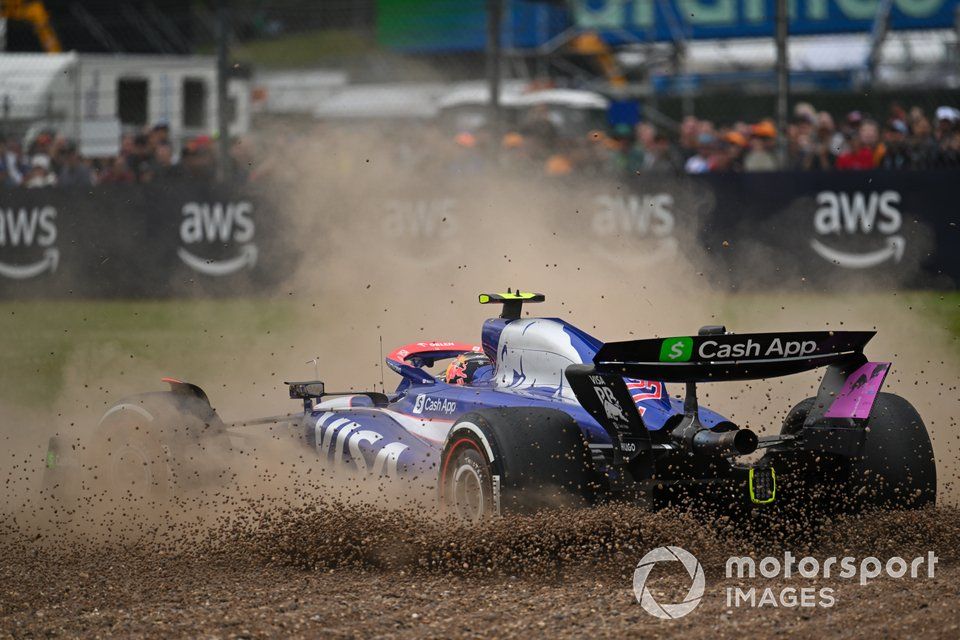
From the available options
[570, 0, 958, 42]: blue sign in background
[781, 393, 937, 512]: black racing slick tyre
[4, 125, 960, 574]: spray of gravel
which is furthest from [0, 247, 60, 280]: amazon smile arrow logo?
[781, 393, 937, 512]: black racing slick tyre

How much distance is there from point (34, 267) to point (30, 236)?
384mm

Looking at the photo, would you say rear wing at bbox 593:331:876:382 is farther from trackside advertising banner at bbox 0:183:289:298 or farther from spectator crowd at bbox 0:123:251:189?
spectator crowd at bbox 0:123:251:189

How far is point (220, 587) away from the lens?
503 cm

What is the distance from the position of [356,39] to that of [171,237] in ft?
43.8

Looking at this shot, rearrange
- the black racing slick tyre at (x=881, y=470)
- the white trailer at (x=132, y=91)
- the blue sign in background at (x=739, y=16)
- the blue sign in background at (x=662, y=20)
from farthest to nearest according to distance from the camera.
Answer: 1. the blue sign in background at (x=739, y=16)
2. the blue sign in background at (x=662, y=20)
3. the white trailer at (x=132, y=91)
4. the black racing slick tyre at (x=881, y=470)

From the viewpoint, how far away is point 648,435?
527cm

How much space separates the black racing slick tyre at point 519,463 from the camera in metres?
5.13

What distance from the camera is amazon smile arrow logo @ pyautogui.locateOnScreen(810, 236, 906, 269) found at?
1384 centimetres

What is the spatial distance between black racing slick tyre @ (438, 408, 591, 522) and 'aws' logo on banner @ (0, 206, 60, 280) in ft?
40.1

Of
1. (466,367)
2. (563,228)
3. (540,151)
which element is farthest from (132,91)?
(466,367)

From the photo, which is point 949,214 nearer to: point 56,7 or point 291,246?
point 291,246

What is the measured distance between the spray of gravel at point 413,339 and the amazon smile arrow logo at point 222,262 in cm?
71
